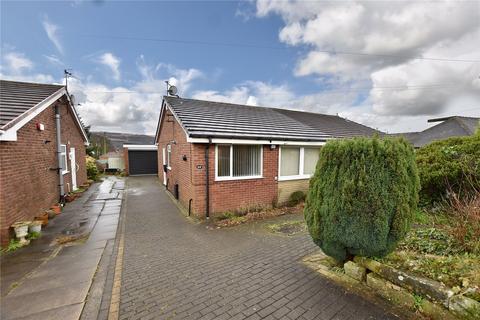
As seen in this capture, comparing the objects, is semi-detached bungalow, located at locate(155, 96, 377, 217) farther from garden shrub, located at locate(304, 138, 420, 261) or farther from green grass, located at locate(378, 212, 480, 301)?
garden shrub, located at locate(304, 138, 420, 261)

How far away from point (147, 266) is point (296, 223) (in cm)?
440

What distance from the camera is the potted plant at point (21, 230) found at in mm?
5011

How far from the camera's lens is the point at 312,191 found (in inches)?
147

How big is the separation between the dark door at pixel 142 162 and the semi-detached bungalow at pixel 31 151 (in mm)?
7478

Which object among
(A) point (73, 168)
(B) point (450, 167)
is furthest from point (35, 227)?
(B) point (450, 167)

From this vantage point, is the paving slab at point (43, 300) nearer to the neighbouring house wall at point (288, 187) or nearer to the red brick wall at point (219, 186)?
the red brick wall at point (219, 186)

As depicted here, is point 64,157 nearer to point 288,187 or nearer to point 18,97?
point 18,97

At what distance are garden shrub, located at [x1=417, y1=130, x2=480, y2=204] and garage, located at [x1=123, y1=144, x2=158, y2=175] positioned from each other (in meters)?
18.5

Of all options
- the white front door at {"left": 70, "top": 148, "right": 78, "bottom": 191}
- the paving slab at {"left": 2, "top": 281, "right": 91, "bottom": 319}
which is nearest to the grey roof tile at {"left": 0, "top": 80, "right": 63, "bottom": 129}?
the white front door at {"left": 70, "top": 148, "right": 78, "bottom": 191}

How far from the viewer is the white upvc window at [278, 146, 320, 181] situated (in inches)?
344

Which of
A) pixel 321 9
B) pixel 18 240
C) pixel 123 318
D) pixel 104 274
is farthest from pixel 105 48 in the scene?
pixel 123 318

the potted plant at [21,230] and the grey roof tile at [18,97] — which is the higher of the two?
the grey roof tile at [18,97]

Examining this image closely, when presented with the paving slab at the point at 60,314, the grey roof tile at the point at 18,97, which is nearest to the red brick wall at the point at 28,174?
the grey roof tile at the point at 18,97

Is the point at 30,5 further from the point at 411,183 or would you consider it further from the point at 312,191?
the point at 411,183
